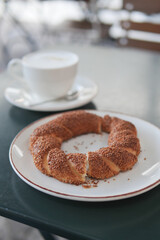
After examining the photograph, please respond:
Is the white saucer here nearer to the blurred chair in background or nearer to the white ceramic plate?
the white ceramic plate

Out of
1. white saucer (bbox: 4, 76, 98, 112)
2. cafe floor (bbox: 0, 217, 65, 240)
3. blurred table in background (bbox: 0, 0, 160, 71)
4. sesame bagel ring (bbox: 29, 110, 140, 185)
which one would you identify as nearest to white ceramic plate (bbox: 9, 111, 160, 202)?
sesame bagel ring (bbox: 29, 110, 140, 185)

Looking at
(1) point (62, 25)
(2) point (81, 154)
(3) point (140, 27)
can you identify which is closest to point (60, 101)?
(2) point (81, 154)

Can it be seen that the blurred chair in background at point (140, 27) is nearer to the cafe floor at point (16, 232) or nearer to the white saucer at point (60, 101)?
the white saucer at point (60, 101)

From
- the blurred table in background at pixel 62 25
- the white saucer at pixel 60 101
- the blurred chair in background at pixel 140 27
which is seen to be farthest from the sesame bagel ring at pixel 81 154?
the blurred table in background at pixel 62 25

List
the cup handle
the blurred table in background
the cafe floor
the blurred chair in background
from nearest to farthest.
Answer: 1. the cup handle
2. the cafe floor
3. the blurred chair in background
4. the blurred table in background

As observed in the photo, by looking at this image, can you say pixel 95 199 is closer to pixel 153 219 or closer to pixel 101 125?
pixel 153 219

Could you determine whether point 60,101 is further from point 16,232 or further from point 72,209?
point 16,232
